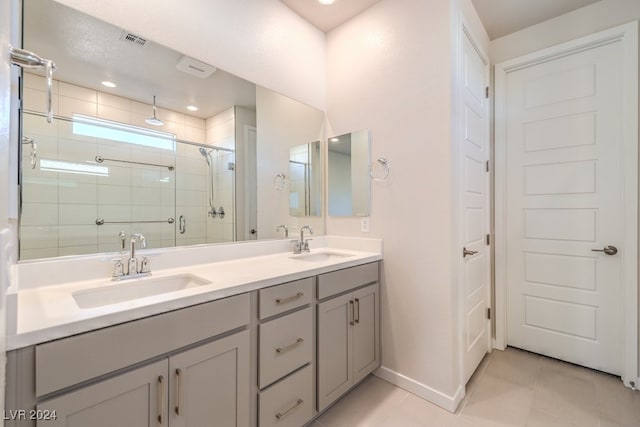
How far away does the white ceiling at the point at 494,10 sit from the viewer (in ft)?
6.75

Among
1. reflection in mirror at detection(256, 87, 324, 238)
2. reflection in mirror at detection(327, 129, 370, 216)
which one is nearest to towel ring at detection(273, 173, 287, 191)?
reflection in mirror at detection(256, 87, 324, 238)

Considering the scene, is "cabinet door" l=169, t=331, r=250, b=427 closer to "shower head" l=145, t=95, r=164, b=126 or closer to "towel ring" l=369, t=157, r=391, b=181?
"shower head" l=145, t=95, r=164, b=126

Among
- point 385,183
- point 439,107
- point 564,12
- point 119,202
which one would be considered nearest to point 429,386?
point 385,183

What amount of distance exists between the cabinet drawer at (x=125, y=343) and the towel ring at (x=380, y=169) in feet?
4.48

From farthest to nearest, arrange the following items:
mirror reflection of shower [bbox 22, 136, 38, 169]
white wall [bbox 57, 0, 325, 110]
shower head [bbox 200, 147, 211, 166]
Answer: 1. shower head [bbox 200, 147, 211, 166]
2. white wall [bbox 57, 0, 325, 110]
3. mirror reflection of shower [bbox 22, 136, 38, 169]

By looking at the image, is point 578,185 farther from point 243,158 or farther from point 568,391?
point 243,158

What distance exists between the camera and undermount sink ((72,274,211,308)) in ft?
3.77

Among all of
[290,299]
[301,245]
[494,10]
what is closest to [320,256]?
[301,245]

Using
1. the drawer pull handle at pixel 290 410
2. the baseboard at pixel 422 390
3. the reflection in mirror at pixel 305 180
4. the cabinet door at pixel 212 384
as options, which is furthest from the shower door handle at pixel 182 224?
the baseboard at pixel 422 390

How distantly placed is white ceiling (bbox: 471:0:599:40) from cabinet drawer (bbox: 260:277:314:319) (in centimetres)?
234

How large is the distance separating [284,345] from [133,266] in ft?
2.68

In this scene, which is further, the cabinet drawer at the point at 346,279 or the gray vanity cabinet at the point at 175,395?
the cabinet drawer at the point at 346,279

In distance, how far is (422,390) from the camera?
5.95 feet

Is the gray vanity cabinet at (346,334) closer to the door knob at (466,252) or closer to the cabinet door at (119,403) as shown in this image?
the door knob at (466,252)
